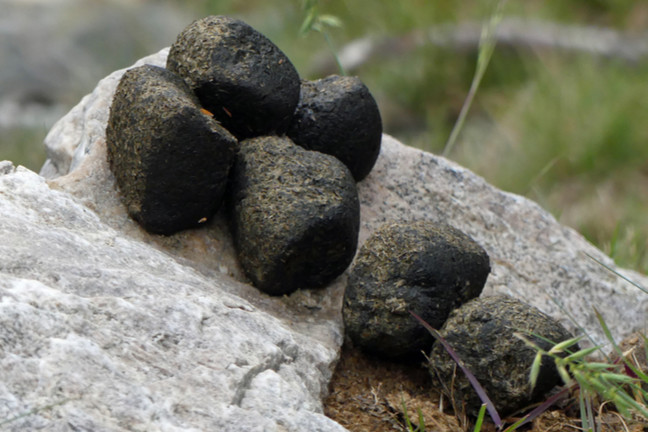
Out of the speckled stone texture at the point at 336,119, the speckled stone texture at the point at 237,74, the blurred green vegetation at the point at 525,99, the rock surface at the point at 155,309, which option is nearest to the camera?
the rock surface at the point at 155,309

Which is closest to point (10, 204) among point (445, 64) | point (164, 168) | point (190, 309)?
point (164, 168)

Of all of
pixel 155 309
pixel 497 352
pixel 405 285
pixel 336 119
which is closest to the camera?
pixel 155 309

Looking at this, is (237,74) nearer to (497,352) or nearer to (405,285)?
(405,285)

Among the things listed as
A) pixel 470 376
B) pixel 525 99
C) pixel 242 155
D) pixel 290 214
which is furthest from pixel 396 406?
pixel 525 99

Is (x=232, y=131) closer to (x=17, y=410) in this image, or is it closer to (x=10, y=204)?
(x=10, y=204)

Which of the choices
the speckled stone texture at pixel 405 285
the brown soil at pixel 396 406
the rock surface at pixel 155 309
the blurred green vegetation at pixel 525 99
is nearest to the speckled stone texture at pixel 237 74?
the rock surface at pixel 155 309

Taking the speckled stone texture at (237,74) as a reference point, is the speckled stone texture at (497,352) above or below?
below

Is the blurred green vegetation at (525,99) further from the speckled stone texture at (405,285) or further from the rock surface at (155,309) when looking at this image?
the speckled stone texture at (405,285)
